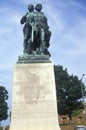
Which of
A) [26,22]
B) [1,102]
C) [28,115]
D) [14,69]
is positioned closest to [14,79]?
[14,69]

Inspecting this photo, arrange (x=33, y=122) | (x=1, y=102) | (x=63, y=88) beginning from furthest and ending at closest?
(x=1, y=102) < (x=63, y=88) < (x=33, y=122)

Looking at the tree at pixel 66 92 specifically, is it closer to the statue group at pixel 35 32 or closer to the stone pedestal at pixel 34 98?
the statue group at pixel 35 32

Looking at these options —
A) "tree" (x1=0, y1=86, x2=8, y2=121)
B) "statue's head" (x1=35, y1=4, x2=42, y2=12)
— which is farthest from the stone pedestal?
"tree" (x1=0, y1=86, x2=8, y2=121)

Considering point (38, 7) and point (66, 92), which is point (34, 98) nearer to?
→ point (38, 7)

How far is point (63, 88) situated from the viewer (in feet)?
214

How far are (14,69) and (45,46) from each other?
7.70 ft

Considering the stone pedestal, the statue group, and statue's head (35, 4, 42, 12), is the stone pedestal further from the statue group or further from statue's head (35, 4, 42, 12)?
statue's head (35, 4, 42, 12)

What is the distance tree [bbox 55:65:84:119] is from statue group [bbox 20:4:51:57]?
42.6 meters

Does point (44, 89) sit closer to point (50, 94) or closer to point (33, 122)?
point (50, 94)

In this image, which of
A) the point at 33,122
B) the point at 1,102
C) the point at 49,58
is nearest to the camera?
the point at 33,122

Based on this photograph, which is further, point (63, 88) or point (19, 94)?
point (63, 88)

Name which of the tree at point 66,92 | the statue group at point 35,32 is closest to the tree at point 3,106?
the tree at point 66,92

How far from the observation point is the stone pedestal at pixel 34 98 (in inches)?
748

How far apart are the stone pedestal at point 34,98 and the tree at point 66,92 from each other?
43.7m
